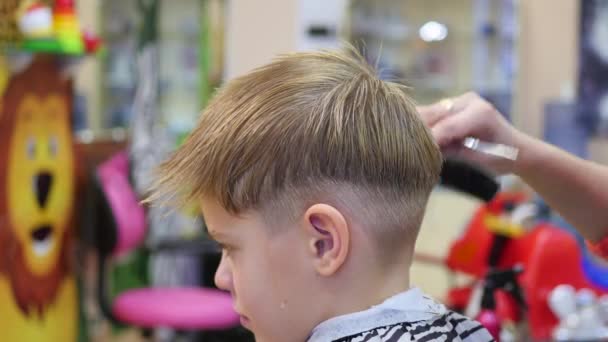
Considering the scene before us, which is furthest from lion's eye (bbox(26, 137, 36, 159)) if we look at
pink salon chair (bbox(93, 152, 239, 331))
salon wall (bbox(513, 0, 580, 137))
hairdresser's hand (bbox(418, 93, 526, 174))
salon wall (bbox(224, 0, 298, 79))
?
salon wall (bbox(513, 0, 580, 137))

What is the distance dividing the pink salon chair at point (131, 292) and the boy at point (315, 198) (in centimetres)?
168

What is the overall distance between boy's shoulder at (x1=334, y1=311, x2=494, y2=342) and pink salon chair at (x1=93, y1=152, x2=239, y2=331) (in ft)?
5.47

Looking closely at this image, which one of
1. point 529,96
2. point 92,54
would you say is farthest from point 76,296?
point 529,96

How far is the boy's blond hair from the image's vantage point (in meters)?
0.66

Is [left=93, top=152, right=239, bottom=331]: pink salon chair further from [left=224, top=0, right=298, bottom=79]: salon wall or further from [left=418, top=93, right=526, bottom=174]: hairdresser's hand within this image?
[left=418, top=93, right=526, bottom=174]: hairdresser's hand

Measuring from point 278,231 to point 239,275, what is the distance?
2.4 inches

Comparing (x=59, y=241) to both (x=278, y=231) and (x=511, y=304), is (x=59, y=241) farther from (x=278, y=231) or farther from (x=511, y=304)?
(x=278, y=231)

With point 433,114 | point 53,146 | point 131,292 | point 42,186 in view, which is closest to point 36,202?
point 42,186

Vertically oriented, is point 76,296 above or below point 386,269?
below

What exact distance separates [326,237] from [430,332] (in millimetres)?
131

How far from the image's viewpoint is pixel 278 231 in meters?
0.68

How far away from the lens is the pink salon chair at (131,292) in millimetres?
2344

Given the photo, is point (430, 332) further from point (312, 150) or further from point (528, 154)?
point (528, 154)

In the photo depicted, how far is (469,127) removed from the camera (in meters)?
0.90
